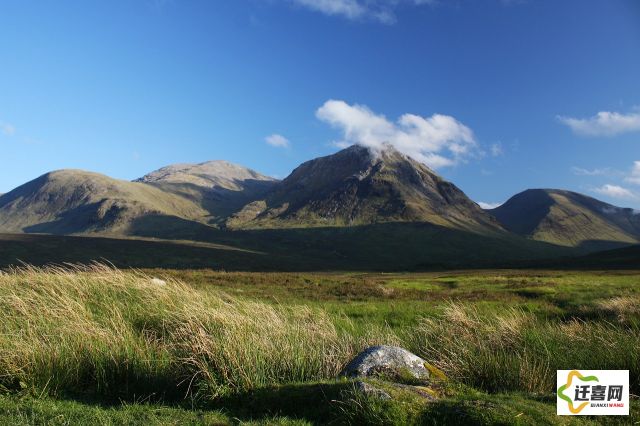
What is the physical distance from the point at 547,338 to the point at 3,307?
563 inches

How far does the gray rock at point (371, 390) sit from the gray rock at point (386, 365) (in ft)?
4.38

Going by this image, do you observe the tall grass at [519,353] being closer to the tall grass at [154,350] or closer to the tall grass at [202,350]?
the tall grass at [202,350]

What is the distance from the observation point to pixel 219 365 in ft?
28.6

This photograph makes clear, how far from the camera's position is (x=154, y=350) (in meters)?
9.78

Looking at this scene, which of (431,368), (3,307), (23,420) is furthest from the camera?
(3,307)

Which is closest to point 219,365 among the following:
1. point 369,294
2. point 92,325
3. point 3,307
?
point 92,325

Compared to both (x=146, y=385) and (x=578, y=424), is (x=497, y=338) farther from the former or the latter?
(x=146, y=385)

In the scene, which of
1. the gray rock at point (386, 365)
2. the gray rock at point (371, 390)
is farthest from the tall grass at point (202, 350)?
the gray rock at point (371, 390)

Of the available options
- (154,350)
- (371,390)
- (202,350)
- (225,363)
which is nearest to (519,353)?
(371,390)

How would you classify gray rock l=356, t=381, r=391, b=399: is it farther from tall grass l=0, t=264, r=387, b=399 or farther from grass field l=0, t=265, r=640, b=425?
tall grass l=0, t=264, r=387, b=399

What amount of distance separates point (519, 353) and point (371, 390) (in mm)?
5568

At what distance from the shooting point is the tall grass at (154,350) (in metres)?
8.53

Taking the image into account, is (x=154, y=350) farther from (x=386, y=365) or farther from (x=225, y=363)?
(x=386, y=365)

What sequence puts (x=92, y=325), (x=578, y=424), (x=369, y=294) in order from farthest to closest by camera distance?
(x=369, y=294), (x=92, y=325), (x=578, y=424)
